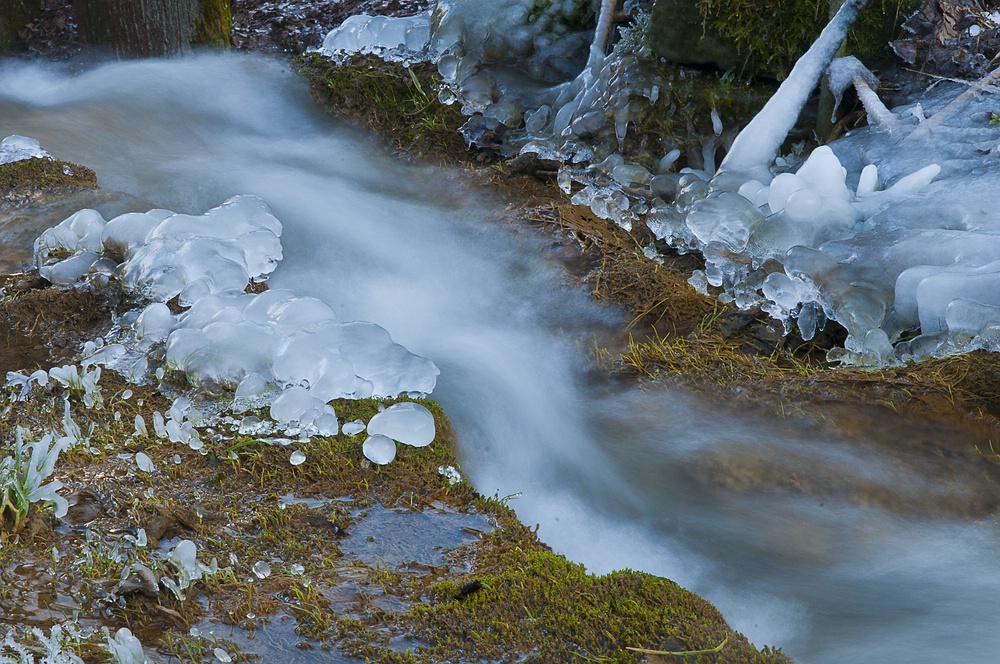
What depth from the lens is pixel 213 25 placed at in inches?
267

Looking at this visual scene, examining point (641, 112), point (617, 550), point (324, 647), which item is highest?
point (641, 112)

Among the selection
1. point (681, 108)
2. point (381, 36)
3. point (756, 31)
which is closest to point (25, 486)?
point (681, 108)

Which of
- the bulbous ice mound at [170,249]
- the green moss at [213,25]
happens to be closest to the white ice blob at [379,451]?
the bulbous ice mound at [170,249]

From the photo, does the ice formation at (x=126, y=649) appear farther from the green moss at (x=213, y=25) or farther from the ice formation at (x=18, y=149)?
the green moss at (x=213, y=25)

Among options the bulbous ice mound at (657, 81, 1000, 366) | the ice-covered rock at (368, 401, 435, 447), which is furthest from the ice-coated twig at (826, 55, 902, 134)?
the ice-covered rock at (368, 401, 435, 447)

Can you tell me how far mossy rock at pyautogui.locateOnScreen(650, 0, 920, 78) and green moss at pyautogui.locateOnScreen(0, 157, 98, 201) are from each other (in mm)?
3604

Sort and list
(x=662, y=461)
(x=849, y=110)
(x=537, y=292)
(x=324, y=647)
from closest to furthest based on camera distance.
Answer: (x=324, y=647) → (x=662, y=461) → (x=537, y=292) → (x=849, y=110)

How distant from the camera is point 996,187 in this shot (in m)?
4.04

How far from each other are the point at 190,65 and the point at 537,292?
12.6ft

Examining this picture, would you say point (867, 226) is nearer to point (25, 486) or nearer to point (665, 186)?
point (665, 186)

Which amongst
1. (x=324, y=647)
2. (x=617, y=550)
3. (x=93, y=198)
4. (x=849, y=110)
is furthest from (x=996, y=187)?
(x=93, y=198)

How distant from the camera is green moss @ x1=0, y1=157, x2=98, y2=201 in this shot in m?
4.85

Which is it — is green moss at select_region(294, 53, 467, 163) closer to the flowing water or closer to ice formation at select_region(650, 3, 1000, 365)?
the flowing water

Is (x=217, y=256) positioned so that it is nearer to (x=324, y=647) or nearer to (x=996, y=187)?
(x=324, y=647)
